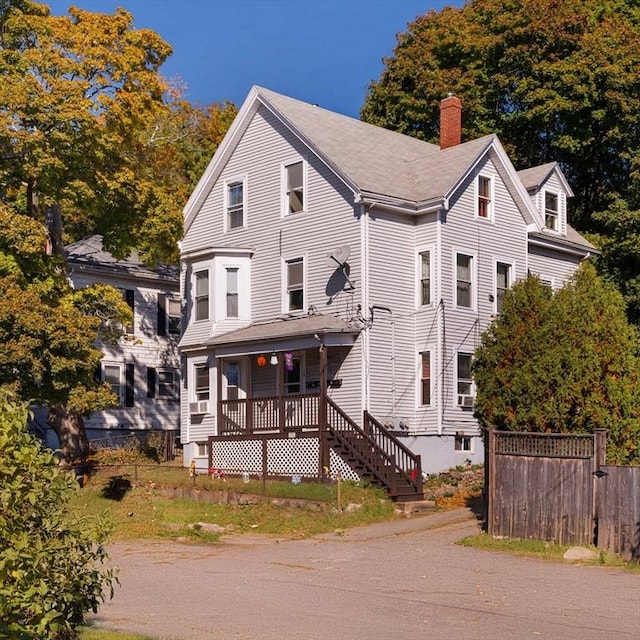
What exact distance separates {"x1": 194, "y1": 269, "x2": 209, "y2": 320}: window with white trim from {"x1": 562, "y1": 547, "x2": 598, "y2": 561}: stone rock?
18541 mm

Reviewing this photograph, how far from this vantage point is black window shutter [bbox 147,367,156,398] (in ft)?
145

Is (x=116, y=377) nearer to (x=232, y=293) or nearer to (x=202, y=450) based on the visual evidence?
(x=202, y=450)

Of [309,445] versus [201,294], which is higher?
[201,294]

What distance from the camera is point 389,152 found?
3738 centimetres

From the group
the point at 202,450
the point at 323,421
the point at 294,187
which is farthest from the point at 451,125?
the point at 202,450

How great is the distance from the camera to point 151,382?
44219 millimetres

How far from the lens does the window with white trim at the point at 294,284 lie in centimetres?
3462

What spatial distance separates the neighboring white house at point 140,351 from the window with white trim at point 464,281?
14.2 metres

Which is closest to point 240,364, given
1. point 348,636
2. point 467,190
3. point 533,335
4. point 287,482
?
point 287,482

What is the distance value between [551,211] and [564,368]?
59.3 feet

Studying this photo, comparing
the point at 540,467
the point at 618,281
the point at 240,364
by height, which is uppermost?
the point at 618,281

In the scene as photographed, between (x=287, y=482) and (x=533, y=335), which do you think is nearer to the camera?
(x=533, y=335)

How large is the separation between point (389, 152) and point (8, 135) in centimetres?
1314

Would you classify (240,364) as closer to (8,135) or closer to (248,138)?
(248,138)
